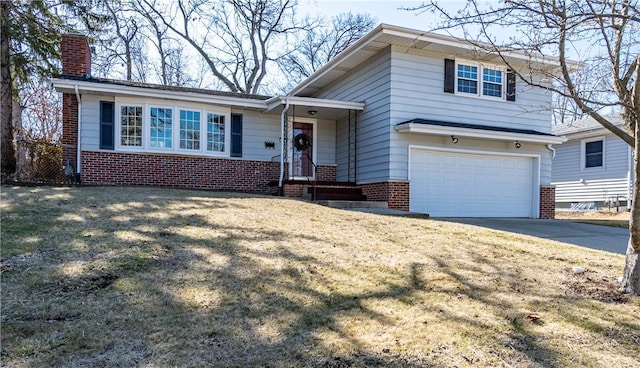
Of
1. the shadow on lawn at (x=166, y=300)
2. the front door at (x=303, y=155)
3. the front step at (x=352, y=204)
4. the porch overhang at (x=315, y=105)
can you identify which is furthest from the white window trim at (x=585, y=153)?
the shadow on lawn at (x=166, y=300)

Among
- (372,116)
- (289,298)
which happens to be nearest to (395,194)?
(372,116)

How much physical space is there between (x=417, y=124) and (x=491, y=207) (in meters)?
3.84

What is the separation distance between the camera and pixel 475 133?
11.6 metres

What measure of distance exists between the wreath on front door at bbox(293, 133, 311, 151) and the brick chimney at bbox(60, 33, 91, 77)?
6432 millimetres

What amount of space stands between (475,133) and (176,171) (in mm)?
8494

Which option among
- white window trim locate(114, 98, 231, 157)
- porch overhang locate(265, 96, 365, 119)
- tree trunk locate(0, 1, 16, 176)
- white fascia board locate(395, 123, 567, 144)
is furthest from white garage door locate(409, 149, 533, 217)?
tree trunk locate(0, 1, 16, 176)

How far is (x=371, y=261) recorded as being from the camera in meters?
5.11

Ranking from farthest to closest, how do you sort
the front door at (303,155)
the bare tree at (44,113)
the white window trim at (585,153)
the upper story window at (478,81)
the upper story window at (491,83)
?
the bare tree at (44,113) → the white window trim at (585,153) → the front door at (303,155) → the upper story window at (491,83) → the upper story window at (478,81)

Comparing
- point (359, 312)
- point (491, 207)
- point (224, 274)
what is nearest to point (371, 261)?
point (359, 312)

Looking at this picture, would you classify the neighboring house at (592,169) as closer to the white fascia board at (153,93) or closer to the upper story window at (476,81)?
the upper story window at (476,81)

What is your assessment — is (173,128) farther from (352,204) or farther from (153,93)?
(352,204)

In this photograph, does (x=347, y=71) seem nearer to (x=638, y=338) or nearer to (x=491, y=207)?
(x=491, y=207)

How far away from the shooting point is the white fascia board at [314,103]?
12031 mm

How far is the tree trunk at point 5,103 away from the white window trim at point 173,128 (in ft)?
8.80
